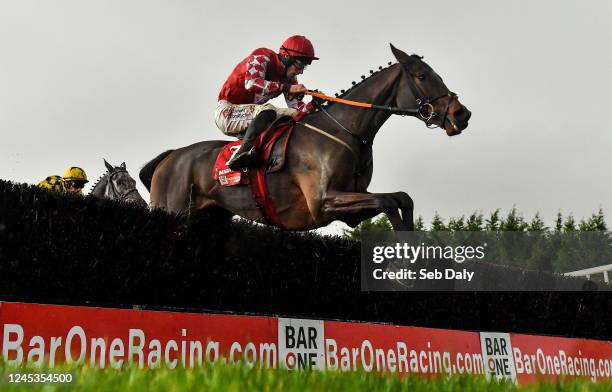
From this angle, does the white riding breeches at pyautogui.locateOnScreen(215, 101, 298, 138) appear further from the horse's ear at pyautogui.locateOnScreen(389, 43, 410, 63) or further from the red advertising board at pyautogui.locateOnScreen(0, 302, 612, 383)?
the red advertising board at pyautogui.locateOnScreen(0, 302, 612, 383)

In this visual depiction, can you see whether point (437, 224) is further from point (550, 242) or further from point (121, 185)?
point (121, 185)

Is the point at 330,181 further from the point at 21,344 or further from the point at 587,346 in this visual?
the point at 587,346

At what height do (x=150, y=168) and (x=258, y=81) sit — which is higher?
(x=258, y=81)

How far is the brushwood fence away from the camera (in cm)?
572

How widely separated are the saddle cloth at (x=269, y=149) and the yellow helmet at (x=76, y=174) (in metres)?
5.46

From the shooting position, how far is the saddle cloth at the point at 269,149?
300 inches

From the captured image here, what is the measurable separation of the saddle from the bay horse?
0.21 feet

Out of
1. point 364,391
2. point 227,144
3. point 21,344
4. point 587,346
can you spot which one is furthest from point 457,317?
point 364,391

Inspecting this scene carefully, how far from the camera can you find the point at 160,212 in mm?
6734

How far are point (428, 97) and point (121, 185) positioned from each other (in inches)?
261

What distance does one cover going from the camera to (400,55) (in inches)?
308

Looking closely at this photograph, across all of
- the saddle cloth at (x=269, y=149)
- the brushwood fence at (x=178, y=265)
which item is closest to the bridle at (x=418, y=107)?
the saddle cloth at (x=269, y=149)

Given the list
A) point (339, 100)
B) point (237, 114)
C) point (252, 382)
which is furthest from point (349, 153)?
point (252, 382)

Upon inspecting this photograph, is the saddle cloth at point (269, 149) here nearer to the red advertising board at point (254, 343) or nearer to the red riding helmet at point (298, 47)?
the red riding helmet at point (298, 47)
